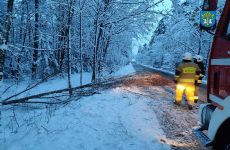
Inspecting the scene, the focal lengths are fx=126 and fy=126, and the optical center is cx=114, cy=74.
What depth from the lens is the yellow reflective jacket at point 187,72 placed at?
13.9ft

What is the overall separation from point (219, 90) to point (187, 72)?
236 cm

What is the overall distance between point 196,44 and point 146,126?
58.4 ft

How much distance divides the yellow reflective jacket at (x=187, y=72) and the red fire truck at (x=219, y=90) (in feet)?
6.67

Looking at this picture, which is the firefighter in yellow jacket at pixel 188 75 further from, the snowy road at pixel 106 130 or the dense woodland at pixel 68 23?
the dense woodland at pixel 68 23

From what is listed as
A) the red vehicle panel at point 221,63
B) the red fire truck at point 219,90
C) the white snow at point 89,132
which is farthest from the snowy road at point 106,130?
the red vehicle panel at point 221,63

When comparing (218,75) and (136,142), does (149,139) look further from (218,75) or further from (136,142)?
(218,75)

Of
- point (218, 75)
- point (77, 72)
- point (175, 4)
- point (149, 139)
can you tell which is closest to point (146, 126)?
point (149, 139)

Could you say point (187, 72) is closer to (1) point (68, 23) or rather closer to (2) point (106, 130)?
(2) point (106, 130)

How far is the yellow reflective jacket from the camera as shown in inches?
167

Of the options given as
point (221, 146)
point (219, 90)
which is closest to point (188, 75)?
point (219, 90)

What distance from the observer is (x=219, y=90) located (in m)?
2.06

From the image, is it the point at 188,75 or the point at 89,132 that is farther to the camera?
the point at 188,75

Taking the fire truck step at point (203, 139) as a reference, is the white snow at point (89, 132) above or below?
below

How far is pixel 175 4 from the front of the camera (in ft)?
18.8
